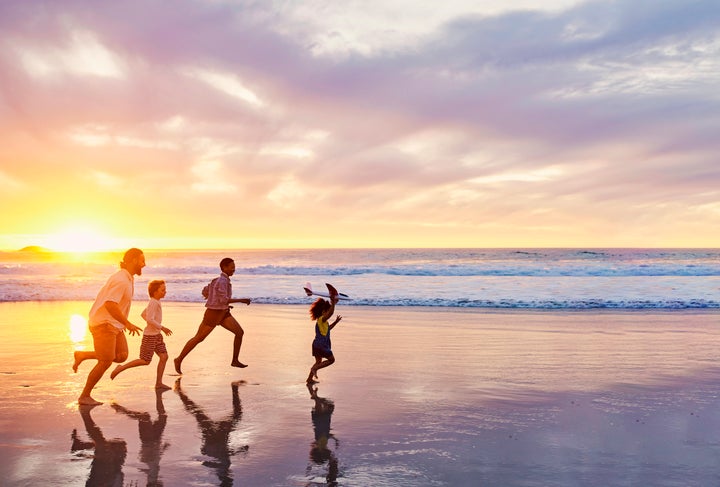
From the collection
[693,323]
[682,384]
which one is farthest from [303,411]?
[693,323]

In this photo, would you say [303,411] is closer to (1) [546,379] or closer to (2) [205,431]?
(2) [205,431]

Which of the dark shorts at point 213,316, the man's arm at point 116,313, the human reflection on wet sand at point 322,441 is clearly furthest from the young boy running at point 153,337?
the human reflection on wet sand at point 322,441

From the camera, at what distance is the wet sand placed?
526cm

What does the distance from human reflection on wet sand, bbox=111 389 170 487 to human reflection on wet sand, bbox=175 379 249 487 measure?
362mm

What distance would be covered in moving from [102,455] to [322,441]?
2065 mm

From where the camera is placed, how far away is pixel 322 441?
Result: 6.11 meters

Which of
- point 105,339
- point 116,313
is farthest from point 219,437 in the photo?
point 105,339

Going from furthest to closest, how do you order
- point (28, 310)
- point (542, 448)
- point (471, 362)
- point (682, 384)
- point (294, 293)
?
point (294, 293) → point (28, 310) → point (471, 362) → point (682, 384) → point (542, 448)

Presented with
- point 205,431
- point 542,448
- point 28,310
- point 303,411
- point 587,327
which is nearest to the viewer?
point 542,448

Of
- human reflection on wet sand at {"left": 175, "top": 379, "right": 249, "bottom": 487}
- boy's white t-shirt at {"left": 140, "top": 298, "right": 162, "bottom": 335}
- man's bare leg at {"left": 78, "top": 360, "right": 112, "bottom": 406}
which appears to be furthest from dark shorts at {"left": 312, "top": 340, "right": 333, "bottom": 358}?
man's bare leg at {"left": 78, "top": 360, "right": 112, "bottom": 406}

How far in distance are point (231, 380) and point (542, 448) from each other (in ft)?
16.5

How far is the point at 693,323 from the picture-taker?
52.9 ft

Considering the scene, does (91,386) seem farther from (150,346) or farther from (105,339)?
(150,346)

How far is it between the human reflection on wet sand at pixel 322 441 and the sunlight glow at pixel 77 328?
25.3 feet
